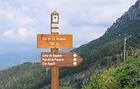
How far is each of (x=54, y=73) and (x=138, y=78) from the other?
19.2m

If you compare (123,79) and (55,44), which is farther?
(123,79)

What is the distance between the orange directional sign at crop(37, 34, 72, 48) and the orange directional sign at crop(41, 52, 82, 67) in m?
0.41

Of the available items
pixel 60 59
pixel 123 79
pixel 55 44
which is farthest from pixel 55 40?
pixel 123 79

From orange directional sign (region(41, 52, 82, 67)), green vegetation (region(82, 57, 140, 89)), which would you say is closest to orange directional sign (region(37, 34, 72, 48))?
orange directional sign (region(41, 52, 82, 67))

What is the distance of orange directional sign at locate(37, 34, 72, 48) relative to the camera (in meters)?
22.5

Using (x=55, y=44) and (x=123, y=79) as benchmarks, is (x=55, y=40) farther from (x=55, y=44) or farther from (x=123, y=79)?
(x=123, y=79)

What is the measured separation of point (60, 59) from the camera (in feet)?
73.9

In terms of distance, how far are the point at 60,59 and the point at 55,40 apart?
869 millimetres

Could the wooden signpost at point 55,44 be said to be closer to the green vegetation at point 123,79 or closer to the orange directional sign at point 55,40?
the orange directional sign at point 55,40

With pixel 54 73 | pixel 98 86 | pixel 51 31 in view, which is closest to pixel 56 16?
pixel 51 31

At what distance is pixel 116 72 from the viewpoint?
48.2 meters

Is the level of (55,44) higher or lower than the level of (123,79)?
higher

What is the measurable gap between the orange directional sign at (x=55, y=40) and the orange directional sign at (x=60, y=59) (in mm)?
408

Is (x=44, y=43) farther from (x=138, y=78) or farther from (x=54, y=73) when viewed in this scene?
(x=138, y=78)
